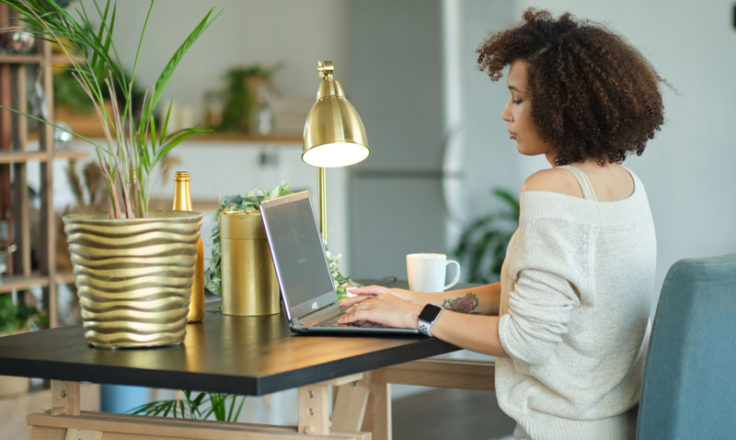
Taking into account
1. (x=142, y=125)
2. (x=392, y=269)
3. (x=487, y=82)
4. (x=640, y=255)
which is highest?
(x=487, y=82)

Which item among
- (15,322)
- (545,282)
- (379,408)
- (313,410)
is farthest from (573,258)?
(15,322)

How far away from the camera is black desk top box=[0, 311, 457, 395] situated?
1.38 metres

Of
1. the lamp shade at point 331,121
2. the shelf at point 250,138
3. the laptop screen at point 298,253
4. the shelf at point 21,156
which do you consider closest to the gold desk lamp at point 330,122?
the lamp shade at point 331,121

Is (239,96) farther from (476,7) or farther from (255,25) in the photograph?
(476,7)

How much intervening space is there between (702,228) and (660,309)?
326 centimetres

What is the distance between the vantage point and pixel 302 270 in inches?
73.4

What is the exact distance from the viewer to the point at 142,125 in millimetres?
1586

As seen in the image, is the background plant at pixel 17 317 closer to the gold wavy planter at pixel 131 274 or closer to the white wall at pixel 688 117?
the gold wavy planter at pixel 131 274

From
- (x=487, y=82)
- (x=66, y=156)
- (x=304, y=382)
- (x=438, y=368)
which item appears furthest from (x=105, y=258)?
(x=487, y=82)

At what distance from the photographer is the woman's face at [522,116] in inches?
67.8

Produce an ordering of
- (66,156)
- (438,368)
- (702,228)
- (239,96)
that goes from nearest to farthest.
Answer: (438,368) < (66,156) < (702,228) < (239,96)

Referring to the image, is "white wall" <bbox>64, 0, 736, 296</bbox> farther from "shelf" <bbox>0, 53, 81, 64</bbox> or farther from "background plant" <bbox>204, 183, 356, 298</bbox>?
"background plant" <bbox>204, 183, 356, 298</bbox>

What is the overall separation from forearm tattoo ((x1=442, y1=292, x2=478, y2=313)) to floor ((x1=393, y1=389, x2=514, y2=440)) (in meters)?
1.89

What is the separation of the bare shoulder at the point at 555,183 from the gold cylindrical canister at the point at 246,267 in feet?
1.82
